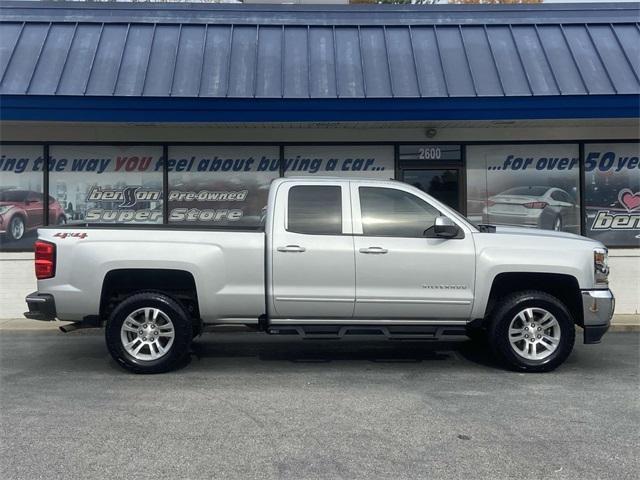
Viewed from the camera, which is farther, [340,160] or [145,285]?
[340,160]

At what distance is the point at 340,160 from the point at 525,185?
3.27 metres

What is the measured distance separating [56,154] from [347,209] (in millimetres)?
6345

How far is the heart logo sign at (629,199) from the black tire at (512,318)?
198 inches

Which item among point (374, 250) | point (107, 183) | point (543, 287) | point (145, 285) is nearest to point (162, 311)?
point (145, 285)

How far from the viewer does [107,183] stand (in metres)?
10.6

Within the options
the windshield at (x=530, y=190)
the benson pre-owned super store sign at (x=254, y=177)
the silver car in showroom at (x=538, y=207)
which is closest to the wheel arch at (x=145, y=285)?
the benson pre-owned super store sign at (x=254, y=177)

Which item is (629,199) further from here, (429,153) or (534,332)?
(534,332)

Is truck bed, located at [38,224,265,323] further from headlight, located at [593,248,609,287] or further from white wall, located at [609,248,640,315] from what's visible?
white wall, located at [609,248,640,315]

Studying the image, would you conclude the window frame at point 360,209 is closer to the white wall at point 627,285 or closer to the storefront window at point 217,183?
the storefront window at point 217,183

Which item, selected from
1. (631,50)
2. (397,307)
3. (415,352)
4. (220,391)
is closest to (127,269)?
(220,391)

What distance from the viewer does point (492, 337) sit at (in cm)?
645

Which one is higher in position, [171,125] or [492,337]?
[171,125]

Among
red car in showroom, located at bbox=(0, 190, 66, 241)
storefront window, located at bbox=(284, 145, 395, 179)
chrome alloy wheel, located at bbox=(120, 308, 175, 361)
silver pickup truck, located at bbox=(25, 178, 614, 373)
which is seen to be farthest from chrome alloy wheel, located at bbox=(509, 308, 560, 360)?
red car in showroom, located at bbox=(0, 190, 66, 241)

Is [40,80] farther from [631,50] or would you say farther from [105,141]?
[631,50]
